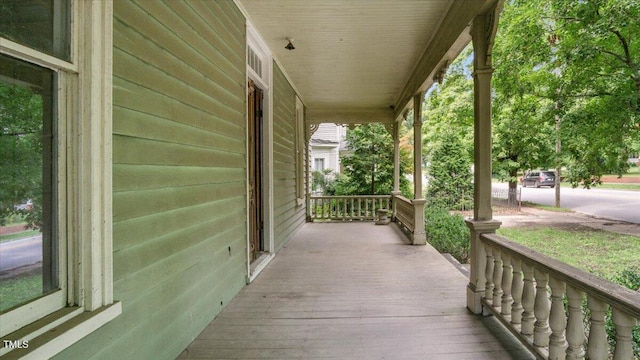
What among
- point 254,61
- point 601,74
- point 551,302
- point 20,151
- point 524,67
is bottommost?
point 551,302

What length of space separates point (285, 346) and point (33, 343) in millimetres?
1442

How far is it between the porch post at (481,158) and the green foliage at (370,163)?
9410 millimetres

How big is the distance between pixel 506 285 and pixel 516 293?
166mm

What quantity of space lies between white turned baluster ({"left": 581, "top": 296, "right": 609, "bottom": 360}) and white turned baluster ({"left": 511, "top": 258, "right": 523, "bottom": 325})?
0.68m

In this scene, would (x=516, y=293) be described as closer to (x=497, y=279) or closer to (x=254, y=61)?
(x=497, y=279)

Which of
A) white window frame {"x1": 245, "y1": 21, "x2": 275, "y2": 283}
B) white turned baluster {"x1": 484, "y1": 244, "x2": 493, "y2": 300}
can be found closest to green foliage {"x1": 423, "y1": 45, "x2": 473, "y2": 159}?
white window frame {"x1": 245, "y1": 21, "x2": 275, "y2": 283}

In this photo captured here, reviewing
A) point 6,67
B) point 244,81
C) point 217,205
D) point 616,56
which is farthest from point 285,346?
point 616,56

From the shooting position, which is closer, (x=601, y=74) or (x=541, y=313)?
(x=541, y=313)

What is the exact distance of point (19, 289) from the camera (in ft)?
3.64

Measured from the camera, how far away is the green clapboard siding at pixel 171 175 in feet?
5.00

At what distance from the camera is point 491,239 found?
8.45ft

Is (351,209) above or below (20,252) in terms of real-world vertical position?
below

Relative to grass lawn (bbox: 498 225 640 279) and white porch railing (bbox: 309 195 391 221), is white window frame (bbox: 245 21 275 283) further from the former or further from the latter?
grass lawn (bbox: 498 225 640 279)

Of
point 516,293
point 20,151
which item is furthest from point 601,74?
point 20,151
